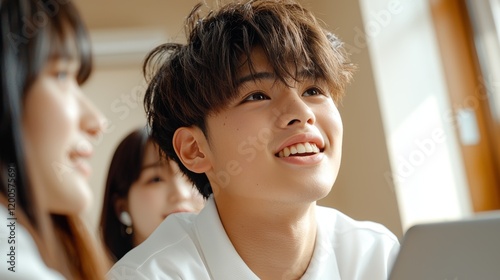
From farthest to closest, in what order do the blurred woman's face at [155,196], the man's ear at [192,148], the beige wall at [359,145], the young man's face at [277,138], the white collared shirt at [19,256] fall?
the beige wall at [359,145]
the blurred woman's face at [155,196]
the man's ear at [192,148]
the young man's face at [277,138]
the white collared shirt at [19,256]

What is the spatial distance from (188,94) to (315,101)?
0.68 ft

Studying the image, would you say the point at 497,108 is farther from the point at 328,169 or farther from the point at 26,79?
the point at 26,79

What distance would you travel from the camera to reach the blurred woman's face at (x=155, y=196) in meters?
1.33

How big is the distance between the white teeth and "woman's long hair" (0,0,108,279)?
15.9 inches

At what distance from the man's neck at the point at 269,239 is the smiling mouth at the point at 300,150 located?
0.10 metres

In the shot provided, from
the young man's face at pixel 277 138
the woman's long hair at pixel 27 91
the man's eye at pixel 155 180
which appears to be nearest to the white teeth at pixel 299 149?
the young man's face at pixel 277 138

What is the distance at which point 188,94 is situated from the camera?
3.18 feet

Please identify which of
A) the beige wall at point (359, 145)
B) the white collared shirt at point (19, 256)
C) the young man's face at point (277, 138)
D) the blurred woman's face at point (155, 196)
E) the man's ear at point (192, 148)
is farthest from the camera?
the beige wall at point (359, 145)

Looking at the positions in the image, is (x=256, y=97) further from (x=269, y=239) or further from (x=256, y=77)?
(x=269, y=239)

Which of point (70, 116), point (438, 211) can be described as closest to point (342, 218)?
point (70, 116)

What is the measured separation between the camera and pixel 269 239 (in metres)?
0.93

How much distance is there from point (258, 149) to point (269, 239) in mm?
148

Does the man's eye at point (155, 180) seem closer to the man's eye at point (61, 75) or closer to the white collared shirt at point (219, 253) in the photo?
the white collared shirt at point (219, 253)

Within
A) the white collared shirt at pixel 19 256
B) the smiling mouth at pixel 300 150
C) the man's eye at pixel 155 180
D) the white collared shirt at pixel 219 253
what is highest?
the man's eye at pixel 155 180
